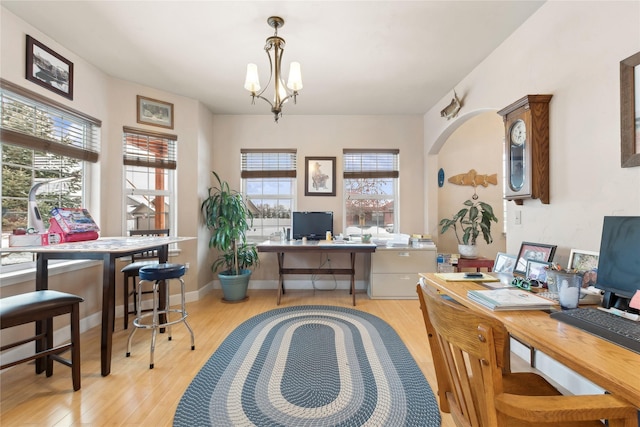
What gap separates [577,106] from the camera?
1701mm

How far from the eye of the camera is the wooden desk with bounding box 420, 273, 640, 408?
0.74 metres

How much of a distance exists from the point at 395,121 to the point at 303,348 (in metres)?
3.46

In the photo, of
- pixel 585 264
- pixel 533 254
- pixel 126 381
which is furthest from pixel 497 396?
pixel 126 381

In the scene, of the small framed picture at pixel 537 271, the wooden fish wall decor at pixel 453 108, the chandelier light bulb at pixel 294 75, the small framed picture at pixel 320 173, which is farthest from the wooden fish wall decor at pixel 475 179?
the chandelier light bulb at pixel 294 75

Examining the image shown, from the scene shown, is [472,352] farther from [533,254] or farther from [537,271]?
[533,254]

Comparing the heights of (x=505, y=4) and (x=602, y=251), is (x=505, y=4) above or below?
above

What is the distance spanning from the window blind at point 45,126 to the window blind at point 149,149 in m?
0.32

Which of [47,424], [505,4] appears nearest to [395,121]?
[505,4]

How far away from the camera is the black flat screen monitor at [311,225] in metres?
4.01

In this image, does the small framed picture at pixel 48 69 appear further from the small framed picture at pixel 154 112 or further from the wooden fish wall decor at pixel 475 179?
the wooden fish wall decor at pixel 475 179

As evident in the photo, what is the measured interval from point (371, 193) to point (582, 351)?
137 inches

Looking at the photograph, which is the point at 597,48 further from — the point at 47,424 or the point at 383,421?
the point at 47,424

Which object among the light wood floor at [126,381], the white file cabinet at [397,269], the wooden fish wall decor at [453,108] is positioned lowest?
the light wood floor at [126,381]

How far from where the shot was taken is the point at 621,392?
2.36ft
